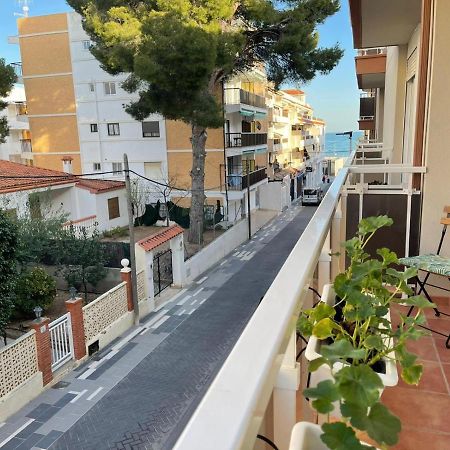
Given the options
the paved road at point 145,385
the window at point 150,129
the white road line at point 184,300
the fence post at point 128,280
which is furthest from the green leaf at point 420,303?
the window at point 150,129

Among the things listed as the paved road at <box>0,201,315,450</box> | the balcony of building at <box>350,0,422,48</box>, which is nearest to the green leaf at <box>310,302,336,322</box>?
the balcony of building at <box>350,0,422,48</box>

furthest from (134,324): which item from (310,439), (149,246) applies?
(310,439)

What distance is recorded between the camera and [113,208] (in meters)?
18.3

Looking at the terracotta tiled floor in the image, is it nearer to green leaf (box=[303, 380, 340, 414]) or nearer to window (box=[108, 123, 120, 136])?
green leaf (box=[303, 380, 340, 414])

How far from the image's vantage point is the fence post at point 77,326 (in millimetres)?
8367

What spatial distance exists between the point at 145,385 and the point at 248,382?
8.01m

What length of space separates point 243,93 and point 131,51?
29.0ft

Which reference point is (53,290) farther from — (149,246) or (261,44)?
(261,44)

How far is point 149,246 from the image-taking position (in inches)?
434

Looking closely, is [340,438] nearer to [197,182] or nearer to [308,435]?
[308,435]

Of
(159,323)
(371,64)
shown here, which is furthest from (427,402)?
(159,323)

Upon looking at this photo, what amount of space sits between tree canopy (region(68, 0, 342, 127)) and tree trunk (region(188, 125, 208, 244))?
1.74 m

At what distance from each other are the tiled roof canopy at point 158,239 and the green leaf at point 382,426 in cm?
1045

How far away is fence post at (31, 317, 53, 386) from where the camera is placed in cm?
746
